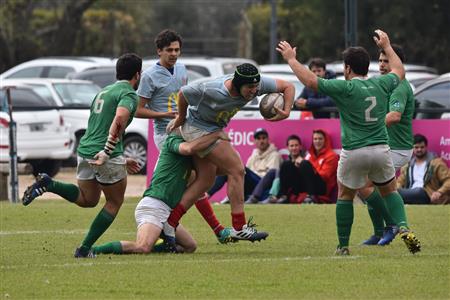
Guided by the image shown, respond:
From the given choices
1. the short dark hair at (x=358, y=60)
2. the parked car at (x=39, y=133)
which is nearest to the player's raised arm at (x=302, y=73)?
the short dark hair at (x=358, y=60)

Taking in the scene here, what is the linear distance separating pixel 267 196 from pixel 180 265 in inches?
334

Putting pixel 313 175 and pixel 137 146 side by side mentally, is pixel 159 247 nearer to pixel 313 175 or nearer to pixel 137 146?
pixel 313 175

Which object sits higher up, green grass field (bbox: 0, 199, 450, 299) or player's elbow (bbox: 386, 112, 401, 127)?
player's elbow (bbox: 386, 112, 401, 127)

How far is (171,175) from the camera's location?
508 inches

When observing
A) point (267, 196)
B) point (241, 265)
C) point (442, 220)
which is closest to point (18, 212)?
point (267, 196)

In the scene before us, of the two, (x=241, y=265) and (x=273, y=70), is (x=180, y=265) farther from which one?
(x=273, y=70)

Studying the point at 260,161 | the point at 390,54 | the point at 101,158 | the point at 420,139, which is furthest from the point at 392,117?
the point at 260,161

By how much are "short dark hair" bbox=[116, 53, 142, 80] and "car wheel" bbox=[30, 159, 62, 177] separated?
44.5 ft

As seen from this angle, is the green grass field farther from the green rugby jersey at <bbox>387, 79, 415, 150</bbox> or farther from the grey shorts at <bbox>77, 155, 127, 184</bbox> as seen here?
the green rugby jersey at <bbox>387, 79, 415, 150</bbox>

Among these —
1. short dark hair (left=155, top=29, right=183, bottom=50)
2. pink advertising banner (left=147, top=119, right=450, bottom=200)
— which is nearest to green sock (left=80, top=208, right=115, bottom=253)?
short dark hair (left=155, top=29, right=183, bottom=50)

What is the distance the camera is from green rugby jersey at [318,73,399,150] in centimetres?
1223

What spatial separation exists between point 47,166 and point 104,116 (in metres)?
13.9

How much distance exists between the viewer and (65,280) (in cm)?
1085

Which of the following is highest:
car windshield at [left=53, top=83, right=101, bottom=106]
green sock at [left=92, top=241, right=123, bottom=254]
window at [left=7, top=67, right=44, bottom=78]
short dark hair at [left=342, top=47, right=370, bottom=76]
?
short dark hair at [left=342, top=47, right=370, bottom=76]
